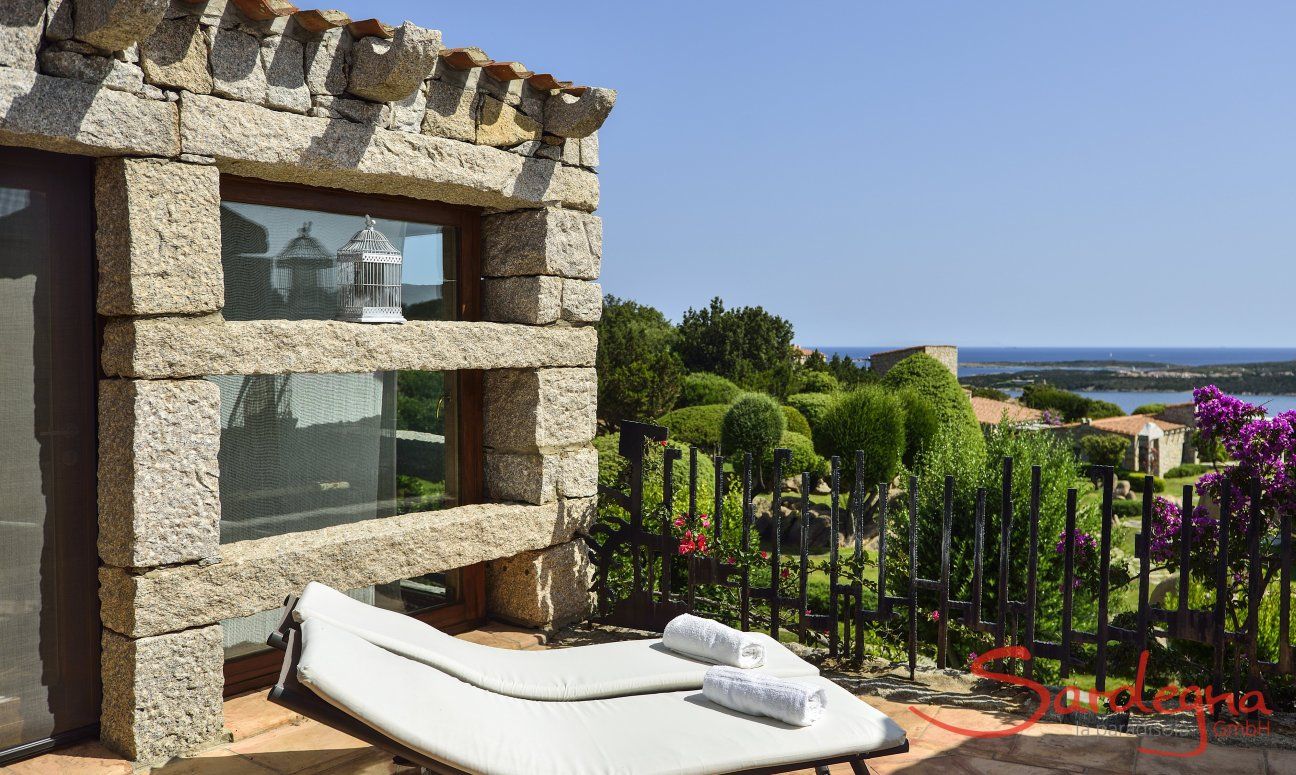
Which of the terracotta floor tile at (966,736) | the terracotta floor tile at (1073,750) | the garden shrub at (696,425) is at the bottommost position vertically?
the terracotta floor tile at (966,736)

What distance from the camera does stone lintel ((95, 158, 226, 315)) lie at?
302 cm

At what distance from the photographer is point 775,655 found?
119 inches

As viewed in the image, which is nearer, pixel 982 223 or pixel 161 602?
pixel 161 602

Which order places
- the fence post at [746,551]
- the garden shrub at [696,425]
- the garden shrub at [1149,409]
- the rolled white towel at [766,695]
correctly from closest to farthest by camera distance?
1. the rolled white towel at [766,695]
2. the fence post at [746,551]
3. the garden shrub at [696,425]
4. the garden shrub at [1149,409]

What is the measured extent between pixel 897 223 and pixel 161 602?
8918 cm

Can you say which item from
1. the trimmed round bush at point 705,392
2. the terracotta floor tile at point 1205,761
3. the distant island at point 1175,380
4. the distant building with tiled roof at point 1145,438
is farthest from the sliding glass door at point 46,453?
the distant island at point 1175,380

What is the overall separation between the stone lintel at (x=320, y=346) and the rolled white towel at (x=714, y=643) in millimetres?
1728

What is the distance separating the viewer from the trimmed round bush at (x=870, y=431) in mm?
13484

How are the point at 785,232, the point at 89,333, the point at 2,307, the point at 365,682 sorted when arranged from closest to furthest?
the point at 365,682 → the point at 2,307 → the point at 89,333 → the point at 785,232

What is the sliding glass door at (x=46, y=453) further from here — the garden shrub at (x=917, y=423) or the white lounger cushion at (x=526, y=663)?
the garden shrub at (x=917, y=423)

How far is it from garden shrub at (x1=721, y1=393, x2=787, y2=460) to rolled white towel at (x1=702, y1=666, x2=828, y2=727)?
36.2 feet

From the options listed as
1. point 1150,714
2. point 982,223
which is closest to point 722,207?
point 982,223

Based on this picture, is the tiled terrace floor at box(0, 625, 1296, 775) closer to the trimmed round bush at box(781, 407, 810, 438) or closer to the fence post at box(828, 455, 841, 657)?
the fence post at box(828, 455, 841, 657)

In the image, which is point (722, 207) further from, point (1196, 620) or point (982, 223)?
point (1196, 620)
